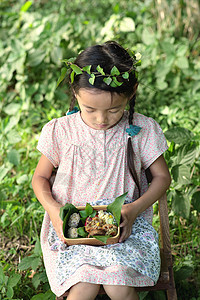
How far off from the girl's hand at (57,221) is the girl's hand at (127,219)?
11.0 inches

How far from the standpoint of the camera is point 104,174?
210cm

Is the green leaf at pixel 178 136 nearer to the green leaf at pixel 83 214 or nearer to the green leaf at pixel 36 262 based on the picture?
the green leaf at pixel 83 214

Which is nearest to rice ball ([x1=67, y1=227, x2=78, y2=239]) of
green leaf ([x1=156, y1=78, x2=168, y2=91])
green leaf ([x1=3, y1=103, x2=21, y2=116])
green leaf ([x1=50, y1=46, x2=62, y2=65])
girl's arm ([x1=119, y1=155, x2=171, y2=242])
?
girl's arm ([x1=119, y1=155, x2=171, y2=242])

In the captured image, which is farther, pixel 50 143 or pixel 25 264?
pixel 25 264

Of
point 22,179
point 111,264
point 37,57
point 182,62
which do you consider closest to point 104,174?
point 111,264

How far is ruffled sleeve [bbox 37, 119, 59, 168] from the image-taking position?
83.0 inches

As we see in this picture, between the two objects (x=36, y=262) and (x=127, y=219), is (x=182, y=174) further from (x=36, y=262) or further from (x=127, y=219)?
(x=36, y=262)

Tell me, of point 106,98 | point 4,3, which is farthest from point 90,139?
point 4,3

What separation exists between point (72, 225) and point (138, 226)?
1.23 feet

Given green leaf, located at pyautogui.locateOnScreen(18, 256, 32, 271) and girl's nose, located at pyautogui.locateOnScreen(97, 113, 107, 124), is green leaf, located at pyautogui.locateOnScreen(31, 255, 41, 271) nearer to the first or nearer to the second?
green leaf, located at pyautogui.locateOnScreen(18, 256, 32, 271)

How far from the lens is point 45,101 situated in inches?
153

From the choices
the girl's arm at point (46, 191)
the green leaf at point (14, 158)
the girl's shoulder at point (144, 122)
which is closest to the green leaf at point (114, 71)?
the girl's shoulder at point (144, 122)

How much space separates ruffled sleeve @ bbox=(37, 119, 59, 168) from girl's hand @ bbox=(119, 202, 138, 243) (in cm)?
46

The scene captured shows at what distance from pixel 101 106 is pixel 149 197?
526 mm
